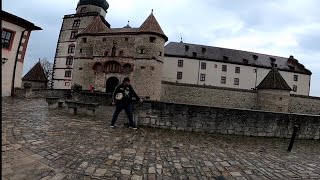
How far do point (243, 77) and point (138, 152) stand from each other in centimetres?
4713

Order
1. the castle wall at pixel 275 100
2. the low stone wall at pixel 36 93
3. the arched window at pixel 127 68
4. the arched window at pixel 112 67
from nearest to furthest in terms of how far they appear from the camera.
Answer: the low stone wall at pixel 36 93, the castle wall at pixel 275 100, the arched window at pixel 127 68, the arched window at pixel 112 67

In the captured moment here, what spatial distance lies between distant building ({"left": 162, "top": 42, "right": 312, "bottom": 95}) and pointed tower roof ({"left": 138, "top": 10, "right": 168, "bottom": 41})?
32.8 ft

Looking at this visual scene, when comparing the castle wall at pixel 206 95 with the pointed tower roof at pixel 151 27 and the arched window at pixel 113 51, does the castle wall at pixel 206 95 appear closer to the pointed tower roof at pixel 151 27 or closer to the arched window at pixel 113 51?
the pointed tower roof at pixel 151 27

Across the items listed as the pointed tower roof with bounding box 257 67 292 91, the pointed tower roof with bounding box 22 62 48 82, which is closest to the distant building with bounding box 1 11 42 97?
the pointed tower roof with bounding box 22 62 48 82

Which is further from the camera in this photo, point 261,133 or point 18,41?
point 18,41

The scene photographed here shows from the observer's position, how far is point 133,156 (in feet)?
19.6

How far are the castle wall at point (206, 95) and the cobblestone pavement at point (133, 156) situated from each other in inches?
1134

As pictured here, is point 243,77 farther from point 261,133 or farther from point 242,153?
point 242,153

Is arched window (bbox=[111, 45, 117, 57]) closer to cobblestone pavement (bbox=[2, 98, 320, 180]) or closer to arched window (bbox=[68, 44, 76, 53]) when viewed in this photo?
arched window (bbox=[68, 44, 76, 53])

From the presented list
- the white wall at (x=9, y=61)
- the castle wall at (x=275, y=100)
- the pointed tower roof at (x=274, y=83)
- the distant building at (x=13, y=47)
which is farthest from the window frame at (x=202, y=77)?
the white wall at (x=9, y=61)

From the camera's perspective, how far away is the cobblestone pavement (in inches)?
191

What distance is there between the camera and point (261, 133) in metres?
11.1

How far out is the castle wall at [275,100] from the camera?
36.1 meters

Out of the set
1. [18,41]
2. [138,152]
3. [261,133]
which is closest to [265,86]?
[261,133]
